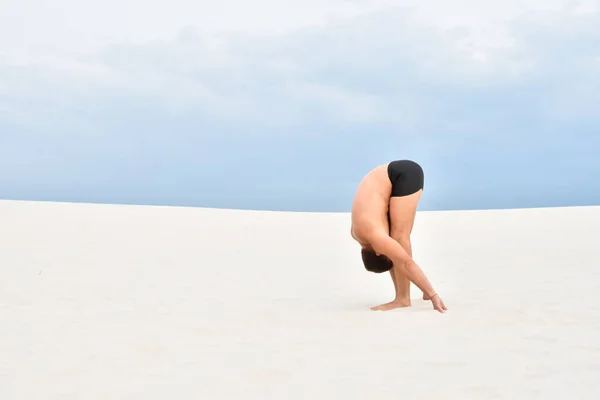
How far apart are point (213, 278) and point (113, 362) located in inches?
190

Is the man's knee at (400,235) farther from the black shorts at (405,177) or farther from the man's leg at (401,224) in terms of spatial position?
the black shorts at (405,177)

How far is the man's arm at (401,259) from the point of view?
608 centimetres

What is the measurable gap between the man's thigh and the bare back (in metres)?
0.08

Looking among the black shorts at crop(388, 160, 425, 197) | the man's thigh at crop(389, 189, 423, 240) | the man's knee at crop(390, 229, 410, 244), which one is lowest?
the man's knee at crop(390, 229, 410, 244)

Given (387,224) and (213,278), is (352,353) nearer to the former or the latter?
(387,224)

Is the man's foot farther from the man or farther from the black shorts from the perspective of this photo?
the black shorts

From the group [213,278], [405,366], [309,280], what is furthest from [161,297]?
[405,366]

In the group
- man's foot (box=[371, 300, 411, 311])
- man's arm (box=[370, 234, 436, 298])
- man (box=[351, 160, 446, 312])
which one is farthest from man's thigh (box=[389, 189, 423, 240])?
man's foot (box=[371, 300, 411, 311])

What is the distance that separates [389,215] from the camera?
6.57m

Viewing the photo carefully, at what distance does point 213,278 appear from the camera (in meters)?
9.44

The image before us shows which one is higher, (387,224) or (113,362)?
(387,224)

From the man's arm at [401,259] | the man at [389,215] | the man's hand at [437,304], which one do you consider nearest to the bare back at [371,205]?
the man at [389,215]

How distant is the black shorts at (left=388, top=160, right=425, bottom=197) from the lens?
648 centimetres

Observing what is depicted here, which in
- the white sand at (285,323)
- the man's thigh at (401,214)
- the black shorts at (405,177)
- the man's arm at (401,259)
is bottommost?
the white sand at (285,323)
